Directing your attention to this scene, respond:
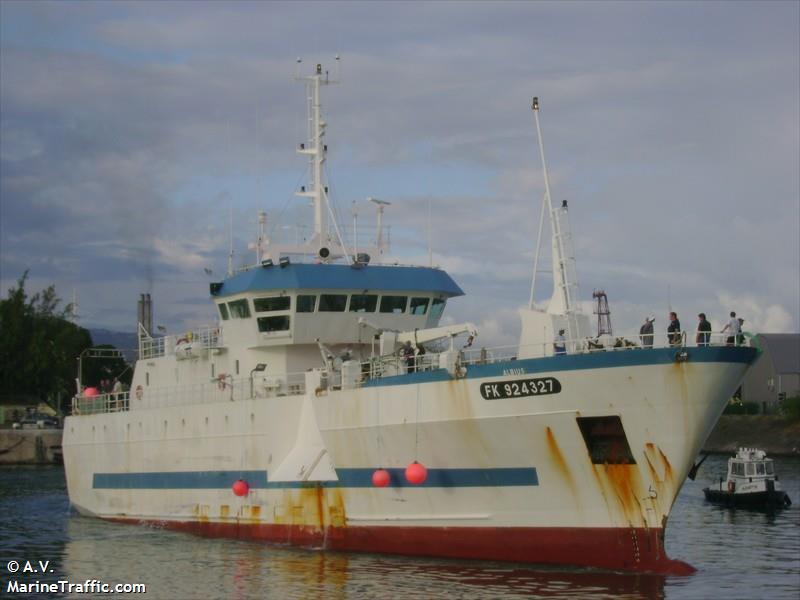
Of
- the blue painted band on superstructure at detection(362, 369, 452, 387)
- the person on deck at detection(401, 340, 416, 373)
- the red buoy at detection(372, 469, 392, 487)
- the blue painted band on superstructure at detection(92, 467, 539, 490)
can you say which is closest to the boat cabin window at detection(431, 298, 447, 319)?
the person on deck at detection(401, 340, 416, 373)

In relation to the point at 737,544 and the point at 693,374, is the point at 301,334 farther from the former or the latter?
the point at 737,544

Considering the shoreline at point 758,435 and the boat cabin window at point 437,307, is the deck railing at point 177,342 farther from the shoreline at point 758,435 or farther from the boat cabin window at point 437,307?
the shoreline at point 758,435

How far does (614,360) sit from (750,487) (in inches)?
820

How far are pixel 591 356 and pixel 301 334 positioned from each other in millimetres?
8944

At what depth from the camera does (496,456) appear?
23.7 m

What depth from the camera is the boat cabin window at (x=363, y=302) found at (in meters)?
29.4

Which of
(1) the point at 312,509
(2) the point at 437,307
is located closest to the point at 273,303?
(2) the point at 437,307

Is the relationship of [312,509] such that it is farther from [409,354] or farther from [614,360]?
[614,360]

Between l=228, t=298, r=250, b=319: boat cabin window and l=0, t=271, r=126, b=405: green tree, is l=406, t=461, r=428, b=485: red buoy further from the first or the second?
l=0, t=271, r=126, b=405: green tree

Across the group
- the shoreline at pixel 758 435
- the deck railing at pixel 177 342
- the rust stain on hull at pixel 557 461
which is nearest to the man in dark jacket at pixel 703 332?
the rust stain on hull at pixel 557 461

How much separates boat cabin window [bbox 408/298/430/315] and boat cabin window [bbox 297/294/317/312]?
270cm

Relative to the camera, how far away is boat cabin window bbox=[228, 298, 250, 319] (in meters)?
30.2

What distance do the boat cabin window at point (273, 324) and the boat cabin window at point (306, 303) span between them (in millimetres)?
476

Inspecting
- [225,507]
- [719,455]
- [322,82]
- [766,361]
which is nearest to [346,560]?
[225,507]
